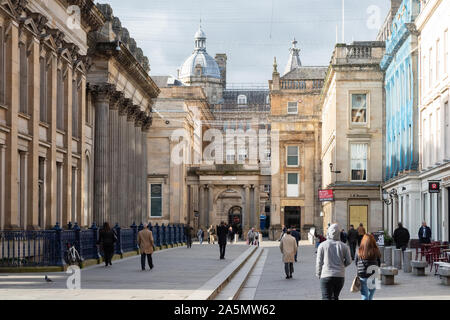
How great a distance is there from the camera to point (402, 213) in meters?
52.6

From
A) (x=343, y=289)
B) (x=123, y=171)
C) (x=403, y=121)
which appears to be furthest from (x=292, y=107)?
(x=343, y=289)

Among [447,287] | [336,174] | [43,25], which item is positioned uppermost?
[43,25]

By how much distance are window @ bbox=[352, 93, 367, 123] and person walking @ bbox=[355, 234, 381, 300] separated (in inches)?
1795

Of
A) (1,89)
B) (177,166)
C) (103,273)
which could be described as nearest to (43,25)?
(1,89)

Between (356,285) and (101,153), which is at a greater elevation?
(101,153)

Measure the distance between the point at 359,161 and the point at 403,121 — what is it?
11.2 meters

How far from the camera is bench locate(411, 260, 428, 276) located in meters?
27.6

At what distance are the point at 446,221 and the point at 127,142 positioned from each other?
2227 centimetres

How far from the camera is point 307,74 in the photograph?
96.8 meters

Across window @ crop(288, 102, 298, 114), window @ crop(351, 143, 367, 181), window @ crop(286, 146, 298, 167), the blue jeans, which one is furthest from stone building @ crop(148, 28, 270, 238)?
the blue jeans

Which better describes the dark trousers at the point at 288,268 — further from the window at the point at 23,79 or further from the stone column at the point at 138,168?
the stone column at the point at 138,168

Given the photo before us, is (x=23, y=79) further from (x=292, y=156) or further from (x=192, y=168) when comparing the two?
(x=192, y=168)

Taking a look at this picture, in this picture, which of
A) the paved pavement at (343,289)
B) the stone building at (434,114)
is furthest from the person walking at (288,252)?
the stone building at (434,114)
